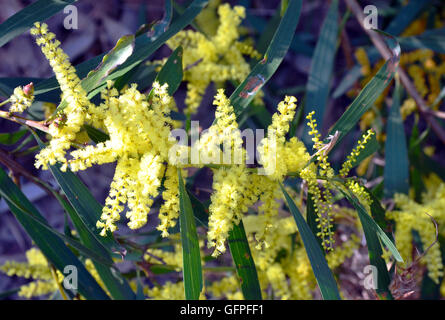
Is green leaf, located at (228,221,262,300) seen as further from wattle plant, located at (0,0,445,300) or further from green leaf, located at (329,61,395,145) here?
green leaf, located at (329,61,395,145)

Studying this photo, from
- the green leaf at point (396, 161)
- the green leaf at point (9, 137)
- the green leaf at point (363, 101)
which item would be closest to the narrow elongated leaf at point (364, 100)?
the green leaf at point (363, 101)

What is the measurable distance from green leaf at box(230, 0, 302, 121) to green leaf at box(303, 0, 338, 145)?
0.38m

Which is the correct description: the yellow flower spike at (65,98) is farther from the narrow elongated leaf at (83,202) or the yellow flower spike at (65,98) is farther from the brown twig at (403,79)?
the brown twig at (403,79)

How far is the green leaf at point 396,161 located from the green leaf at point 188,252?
1025mm

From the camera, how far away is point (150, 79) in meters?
1.51

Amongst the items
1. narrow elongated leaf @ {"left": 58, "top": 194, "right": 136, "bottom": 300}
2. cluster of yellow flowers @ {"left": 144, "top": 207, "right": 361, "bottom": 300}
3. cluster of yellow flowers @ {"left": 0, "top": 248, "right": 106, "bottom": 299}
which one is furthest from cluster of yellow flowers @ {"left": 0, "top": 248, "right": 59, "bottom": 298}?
cluster of yellow flowers @ {"left": 144, "top": 207, "right": 361, "bottom": 300}

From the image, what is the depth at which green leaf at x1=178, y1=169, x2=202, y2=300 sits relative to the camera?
1.01 metres

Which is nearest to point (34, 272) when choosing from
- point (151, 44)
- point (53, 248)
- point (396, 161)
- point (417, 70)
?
point (53, 248)

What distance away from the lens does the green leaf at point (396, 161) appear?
5.55 ft

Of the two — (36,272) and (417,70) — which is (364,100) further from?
(36,272)

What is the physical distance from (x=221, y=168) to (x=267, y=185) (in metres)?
0.14

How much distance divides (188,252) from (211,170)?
257 mm

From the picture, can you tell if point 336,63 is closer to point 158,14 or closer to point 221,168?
point 158,14
